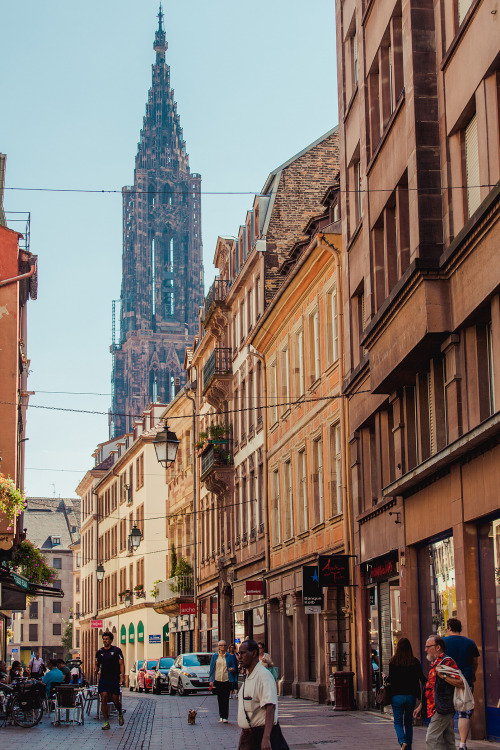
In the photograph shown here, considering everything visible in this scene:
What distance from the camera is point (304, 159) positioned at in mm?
42906

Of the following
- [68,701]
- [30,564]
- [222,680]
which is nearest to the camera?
[222,680]

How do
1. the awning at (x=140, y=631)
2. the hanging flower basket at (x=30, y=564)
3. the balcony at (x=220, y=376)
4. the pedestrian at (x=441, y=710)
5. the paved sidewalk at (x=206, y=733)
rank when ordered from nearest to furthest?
the pedestrian at (x=441, y=710), the paved sidewalk at (x=206, y=733), the hanging flower basket at (x=30, y=564), the balcony at (x=220, y=376), the awning at (x=140, y=631)

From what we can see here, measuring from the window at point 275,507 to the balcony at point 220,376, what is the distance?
9.23 metres

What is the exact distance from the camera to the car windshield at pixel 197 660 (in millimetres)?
39156

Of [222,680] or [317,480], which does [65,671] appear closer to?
[317,480]

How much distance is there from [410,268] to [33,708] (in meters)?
11.1

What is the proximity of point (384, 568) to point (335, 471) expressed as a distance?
19.8ft

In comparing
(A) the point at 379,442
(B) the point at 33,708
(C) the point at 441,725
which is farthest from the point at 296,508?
(C) the point at 441,725

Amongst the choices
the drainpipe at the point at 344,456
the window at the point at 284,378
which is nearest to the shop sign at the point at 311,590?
→ the drainpipe at the point at 344,456

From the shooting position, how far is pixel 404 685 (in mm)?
13531

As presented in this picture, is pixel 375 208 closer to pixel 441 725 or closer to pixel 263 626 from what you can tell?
pixel 441 725

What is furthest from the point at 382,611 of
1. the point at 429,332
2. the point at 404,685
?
the point at 404,685

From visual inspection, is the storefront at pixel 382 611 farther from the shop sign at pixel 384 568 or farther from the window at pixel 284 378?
the window at pixel 284 378

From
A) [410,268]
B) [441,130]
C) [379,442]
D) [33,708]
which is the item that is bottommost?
[33,708]
